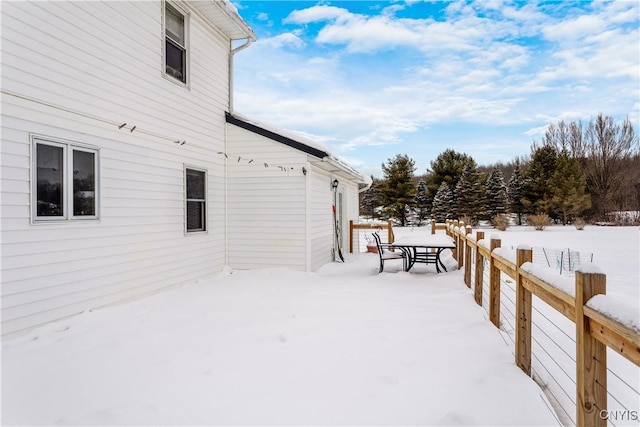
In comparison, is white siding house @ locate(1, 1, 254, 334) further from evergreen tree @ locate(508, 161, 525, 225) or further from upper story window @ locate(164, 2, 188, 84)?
evergreen tree @ locate(508, 161, 525, 225)

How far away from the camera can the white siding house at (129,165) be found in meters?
3.53

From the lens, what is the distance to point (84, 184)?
4215mm

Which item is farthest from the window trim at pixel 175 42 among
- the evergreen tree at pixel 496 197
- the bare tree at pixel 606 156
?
the bare tree at pixel 606 156

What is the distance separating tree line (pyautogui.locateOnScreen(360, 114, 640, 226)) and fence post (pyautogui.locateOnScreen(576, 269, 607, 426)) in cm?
2485

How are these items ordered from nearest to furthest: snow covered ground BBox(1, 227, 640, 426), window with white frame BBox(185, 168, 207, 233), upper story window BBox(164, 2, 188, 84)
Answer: snow covered ground BBox(1, 227, 640, 426), upper story window BBox(164, 2, 188, 84), window with white frame BBox(185, 168, 207, 233)

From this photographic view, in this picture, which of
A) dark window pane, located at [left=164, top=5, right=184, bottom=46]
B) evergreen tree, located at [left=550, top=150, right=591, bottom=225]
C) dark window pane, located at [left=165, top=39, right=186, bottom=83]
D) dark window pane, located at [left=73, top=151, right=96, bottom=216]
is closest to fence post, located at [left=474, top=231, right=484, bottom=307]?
dark window pane, located at [left=73, top=151, right=96, bottom=216]

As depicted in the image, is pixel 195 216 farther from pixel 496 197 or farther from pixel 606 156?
pixel 606 156

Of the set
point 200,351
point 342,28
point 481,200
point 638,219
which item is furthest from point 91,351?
point 638,219

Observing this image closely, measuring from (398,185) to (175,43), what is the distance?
71.9 ft

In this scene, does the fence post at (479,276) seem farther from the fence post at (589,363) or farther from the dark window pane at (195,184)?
the dark window pane at (195,184)

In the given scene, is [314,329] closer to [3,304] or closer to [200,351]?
[200,351]

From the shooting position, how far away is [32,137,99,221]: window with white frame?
145 inches

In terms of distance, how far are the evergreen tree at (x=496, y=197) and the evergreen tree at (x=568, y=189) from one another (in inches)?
119

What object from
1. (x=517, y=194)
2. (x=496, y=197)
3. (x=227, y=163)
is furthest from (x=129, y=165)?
(x=517, y=194)
